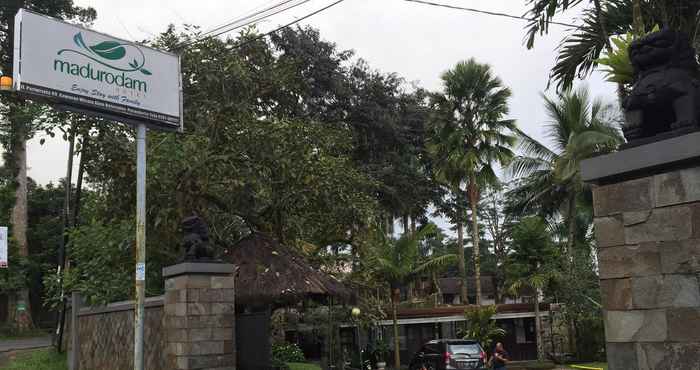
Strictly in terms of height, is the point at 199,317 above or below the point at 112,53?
below

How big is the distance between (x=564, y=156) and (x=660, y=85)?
1946 centimetres

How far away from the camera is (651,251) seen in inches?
207

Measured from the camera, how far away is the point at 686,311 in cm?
503

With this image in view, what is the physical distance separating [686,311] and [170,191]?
35.5 ft

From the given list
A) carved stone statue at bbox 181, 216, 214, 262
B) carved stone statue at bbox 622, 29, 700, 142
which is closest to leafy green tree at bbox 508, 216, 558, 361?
carved stone statue at bbox 181, 216, 214, 262

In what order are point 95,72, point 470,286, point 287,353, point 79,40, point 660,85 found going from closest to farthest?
point 660,85 < point 79,40 < point 95,72 < point 287,353 < point 470,286

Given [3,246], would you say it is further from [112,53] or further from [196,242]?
[196,242]

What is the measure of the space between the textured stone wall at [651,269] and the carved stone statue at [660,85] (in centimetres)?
50

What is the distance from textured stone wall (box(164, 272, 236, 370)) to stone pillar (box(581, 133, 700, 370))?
615 cm

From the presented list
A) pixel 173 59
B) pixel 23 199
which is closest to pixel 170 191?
pixel 173 59

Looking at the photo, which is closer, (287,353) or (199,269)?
(199,269)

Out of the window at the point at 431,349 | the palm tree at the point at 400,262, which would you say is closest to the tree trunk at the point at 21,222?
the palm tree at the point at 400,262

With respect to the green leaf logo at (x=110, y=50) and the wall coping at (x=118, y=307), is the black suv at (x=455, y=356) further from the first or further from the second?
the green leaf logo at (x=110, y=50)

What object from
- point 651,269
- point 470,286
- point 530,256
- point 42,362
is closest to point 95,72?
point 651,269
